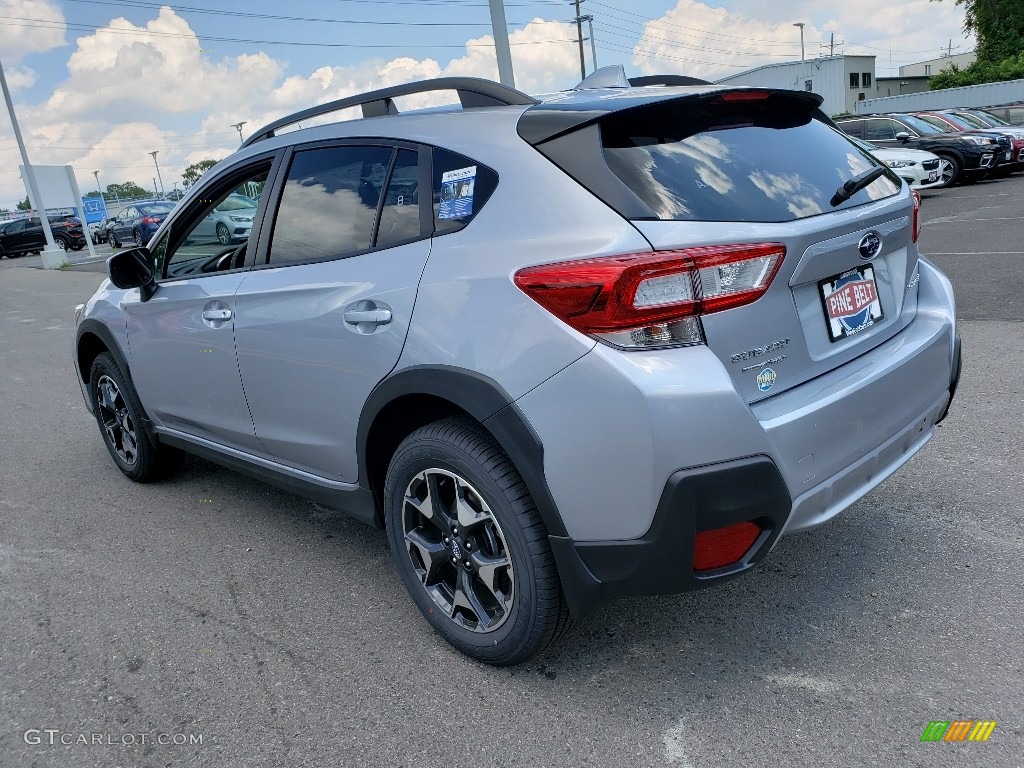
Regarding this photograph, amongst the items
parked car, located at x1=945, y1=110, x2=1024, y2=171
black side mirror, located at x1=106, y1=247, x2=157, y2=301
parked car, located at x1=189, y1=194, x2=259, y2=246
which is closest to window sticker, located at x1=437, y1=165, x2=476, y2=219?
parked car, located at x1=189, y1=194, x2=259, y2=246

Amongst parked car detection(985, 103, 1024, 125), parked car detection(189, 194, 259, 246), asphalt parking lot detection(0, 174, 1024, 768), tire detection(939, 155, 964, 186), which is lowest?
tire detection(939, 155, 964, 186)

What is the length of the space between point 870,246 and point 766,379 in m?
0.65

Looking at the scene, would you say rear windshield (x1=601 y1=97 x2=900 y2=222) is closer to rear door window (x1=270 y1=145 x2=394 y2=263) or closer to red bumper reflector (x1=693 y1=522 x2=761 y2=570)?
red bumper reflector (x1=693 y1=522 x2=761 y2=570)

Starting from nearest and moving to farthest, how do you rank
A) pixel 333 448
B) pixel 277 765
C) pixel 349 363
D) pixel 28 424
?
pixel 277 765
pixel 349 363
pixel 333 448
pixel 28 424

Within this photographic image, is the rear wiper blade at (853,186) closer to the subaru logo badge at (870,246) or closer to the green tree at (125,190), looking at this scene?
the subaru logo badge at (870,246)

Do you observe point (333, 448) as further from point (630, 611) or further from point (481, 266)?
point (630, 611)

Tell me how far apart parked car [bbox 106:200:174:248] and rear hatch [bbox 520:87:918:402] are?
97.6 feet

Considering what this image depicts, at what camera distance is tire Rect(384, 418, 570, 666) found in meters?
2.37

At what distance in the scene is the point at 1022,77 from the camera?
145 ft

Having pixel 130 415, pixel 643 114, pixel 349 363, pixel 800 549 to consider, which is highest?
pixel 643 114

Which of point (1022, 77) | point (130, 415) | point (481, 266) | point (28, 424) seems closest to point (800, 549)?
point (481, 266)

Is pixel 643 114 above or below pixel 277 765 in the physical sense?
above

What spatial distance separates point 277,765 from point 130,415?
106 inches

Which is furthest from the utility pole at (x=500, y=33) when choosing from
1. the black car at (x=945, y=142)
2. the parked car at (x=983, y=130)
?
the parked car at (x=983, y=130)
